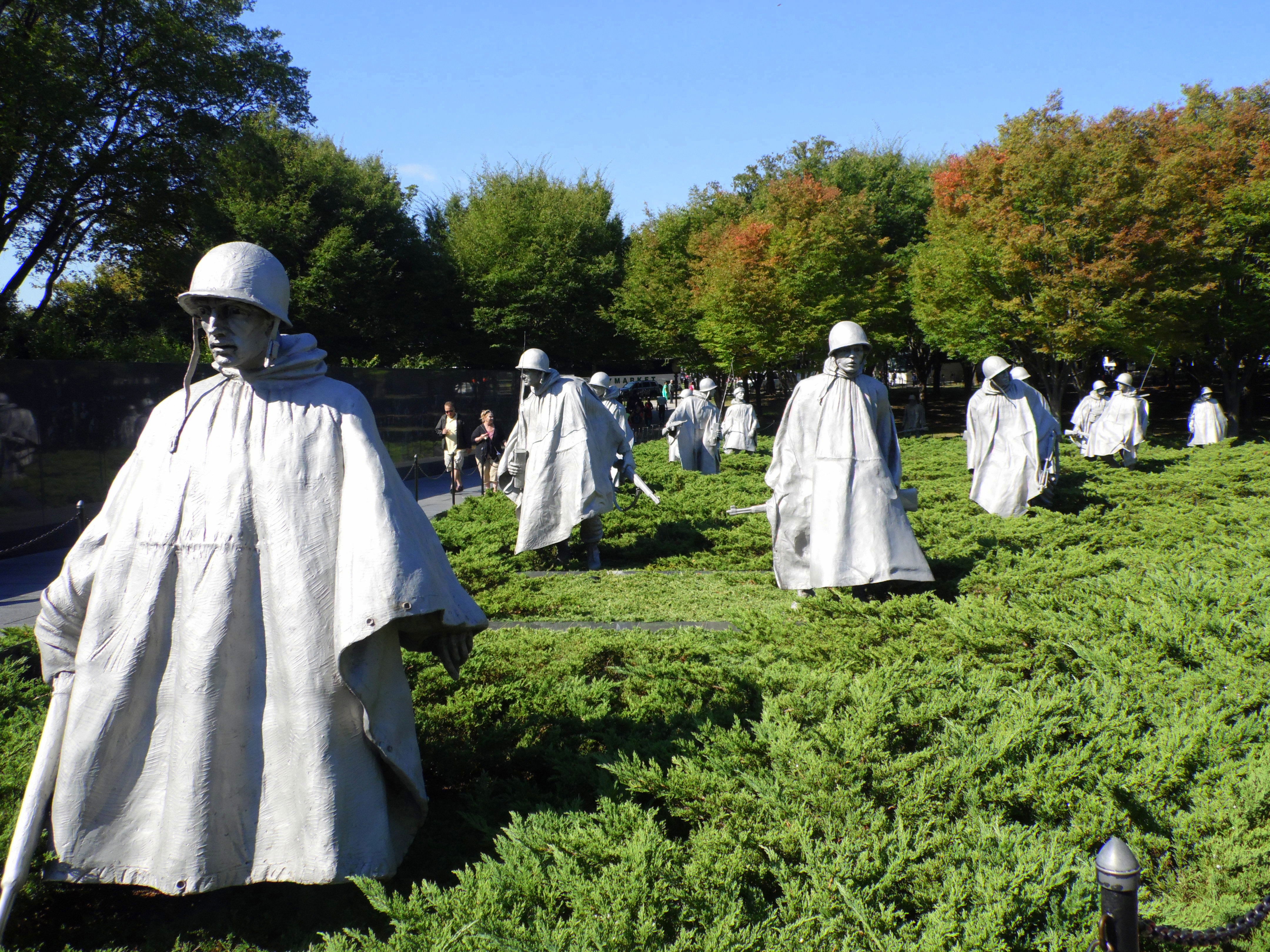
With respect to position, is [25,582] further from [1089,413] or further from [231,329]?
[1089,413]

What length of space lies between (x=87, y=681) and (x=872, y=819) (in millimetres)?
2413

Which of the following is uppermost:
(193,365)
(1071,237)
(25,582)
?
(1071,237)

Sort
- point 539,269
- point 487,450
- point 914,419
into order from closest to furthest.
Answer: point 487,450, point 914,419, point 539,269

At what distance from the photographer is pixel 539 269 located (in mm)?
41188

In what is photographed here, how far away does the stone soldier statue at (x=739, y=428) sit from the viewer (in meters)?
23.9

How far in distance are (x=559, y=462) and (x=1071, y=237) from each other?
18131mm

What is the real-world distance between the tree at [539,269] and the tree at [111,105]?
17.3 meters

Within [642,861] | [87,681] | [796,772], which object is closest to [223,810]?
[87,681]

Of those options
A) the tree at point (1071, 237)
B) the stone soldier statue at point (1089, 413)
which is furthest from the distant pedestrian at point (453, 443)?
the tree at point (1071, 237)

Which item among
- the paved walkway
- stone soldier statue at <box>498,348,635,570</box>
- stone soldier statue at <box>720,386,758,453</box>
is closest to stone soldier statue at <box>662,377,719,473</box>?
stone soldier statue at <box>720,386,758,453</box>

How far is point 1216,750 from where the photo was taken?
136 inches

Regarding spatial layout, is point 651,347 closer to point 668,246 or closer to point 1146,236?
point 668,246

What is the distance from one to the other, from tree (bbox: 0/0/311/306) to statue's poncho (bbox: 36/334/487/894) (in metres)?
17.3

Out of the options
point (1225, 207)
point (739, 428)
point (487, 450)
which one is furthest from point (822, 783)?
point (1225, 207)
